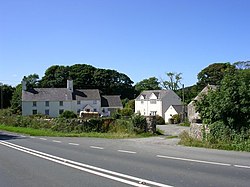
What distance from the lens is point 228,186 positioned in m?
8.65

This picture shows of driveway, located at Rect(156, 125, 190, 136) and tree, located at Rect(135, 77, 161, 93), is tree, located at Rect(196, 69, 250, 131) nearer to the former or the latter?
driveway, located at Rect(156, 125, 190, 136)

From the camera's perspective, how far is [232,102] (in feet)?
66.0

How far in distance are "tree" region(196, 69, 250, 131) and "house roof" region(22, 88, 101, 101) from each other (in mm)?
77906

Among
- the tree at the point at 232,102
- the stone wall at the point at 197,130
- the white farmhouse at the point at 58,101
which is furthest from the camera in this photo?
the white farmhouse at the point at 58,101

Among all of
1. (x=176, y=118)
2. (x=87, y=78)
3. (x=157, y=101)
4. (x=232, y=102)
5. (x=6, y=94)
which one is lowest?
(x=176, y=118)

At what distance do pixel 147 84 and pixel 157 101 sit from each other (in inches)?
1859

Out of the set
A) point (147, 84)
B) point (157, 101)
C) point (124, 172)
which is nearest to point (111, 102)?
point (157, 101)

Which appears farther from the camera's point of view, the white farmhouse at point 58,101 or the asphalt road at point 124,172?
the white farmhouse at point 58,101

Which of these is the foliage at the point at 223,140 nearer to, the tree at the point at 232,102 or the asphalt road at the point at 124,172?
the tree at the point at 232,102

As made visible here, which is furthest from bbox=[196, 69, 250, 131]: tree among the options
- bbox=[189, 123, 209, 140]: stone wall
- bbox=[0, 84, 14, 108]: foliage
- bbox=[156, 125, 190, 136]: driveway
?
bbox=[0, 84, 14, 108]: foliage

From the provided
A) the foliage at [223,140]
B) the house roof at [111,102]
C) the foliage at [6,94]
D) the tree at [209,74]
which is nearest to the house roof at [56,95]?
the house roof at [111,102]

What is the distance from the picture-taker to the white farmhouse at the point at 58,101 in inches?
3708

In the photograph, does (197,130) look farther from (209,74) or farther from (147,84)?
(147,84)

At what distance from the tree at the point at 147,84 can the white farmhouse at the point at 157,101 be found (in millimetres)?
36274
